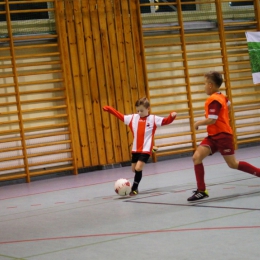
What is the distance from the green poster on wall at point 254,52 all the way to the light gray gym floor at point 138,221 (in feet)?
13.9

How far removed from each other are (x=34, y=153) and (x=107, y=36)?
8.60 ft

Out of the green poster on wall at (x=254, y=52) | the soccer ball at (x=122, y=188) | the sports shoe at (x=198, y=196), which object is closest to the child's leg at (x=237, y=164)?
the sports shoe at (x=198, y=196)

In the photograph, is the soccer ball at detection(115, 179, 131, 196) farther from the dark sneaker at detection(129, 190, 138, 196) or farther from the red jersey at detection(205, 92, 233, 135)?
the red jersey at detection(205, 92, 233, 135)

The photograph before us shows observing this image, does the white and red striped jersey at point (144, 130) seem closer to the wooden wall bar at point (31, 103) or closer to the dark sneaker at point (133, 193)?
the dark sneaker at point (133, 193)

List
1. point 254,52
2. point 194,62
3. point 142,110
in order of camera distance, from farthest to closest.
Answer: point 254,52 < point 194,62 < point 142,110

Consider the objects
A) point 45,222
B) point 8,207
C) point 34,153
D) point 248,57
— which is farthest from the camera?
point 248,57

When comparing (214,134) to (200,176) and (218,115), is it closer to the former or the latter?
(218,115)

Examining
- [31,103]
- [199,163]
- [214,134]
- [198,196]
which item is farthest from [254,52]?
[198,196]

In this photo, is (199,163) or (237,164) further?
(237,164)

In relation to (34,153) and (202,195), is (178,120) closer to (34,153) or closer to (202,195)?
(34,153)

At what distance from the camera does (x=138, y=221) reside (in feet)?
18.1

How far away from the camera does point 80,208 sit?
6766 mm

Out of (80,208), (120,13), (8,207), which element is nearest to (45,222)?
(80,208)

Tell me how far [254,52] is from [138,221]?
27.3 ft
